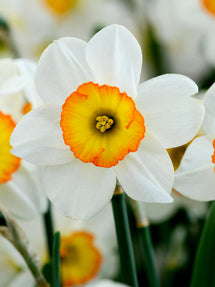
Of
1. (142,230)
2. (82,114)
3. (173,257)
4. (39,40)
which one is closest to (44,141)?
(82,114)

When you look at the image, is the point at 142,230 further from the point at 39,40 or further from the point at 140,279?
the point at 39,40

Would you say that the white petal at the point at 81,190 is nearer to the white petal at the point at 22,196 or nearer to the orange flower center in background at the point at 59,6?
the white petal at the point at 22,196

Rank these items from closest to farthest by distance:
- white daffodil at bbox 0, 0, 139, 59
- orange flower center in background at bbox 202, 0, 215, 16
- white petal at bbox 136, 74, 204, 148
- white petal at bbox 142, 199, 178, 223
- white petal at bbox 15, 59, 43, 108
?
white petal at bbox 136, 74, 204, 148 → white petal at bbox 15, 59, 43, 108 → white petal at bbox 142, 199, 178, 223 → orange flower center in background at bbox 202, 0, 215, 16 → white daffodil at bbox 0, 0, 139, 59

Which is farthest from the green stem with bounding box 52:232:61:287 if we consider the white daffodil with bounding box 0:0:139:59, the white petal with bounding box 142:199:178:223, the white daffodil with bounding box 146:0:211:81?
the white daffodil with bounding box 0:0:139:59

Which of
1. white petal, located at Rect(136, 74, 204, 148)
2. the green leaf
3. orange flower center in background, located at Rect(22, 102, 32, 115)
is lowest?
the green leaf

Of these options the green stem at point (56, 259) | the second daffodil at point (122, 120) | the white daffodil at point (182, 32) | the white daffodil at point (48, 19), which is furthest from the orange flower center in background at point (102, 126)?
the white daffodil at point (48, 19)

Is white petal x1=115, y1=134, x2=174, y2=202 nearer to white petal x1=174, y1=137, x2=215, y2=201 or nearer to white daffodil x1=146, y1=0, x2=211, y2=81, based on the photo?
white petal x1=174, y1=137, x2=215, y2=201
